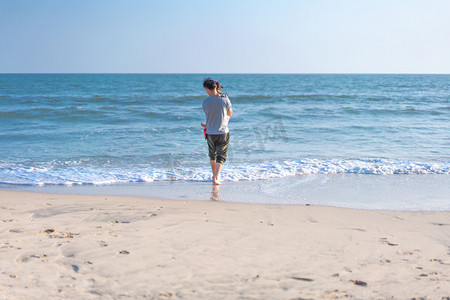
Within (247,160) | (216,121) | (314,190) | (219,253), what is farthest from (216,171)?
(219,253)

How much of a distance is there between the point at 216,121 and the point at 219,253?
3.41 meters

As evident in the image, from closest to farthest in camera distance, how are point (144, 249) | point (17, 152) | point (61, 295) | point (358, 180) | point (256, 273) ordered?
point (61, 295) < point (256, 273) < point (144, 249) < point (358, 180) < point (17, 152)

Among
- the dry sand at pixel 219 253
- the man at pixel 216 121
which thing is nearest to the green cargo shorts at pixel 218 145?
the man at pixel 216 121

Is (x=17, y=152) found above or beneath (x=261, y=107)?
beneath

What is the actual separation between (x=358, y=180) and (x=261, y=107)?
1522cm

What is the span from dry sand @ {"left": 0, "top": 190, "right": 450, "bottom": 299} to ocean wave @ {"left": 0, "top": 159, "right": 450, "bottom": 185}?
76.4 inches

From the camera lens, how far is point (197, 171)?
748 centimetres

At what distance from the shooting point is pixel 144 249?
3.39 meters

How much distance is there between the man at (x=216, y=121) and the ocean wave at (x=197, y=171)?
0.46 m

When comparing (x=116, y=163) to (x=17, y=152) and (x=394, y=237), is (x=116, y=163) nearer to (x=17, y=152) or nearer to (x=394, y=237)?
(x=17, y=152)

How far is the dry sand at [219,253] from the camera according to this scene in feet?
8.98

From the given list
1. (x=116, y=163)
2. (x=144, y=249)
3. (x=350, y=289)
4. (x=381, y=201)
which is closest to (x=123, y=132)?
(x=116, y=163)

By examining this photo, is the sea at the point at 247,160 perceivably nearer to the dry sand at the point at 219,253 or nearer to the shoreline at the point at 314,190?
the shoreline at the point at 314,190

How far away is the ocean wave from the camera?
687cm
